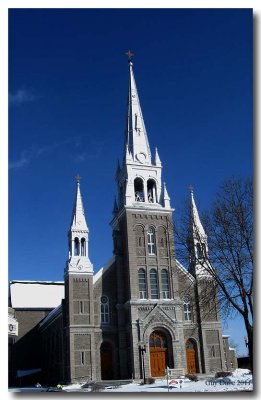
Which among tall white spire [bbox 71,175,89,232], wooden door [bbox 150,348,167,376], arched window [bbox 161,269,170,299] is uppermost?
tall white spire [bbox 71,175,89,232]

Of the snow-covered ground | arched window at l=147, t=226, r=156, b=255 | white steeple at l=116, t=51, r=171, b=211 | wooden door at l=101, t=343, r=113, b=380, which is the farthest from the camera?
white steeple at l=116, t=51, r=171, b=211

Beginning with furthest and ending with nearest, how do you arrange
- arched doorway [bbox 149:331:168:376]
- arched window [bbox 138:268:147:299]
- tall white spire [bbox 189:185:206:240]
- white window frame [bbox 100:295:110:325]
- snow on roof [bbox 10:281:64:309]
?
snow on roof [bbox 10:281:64:309] → white window frame [bbox 100:295:110:325] → arched window [bbox 138:268:147:299] → arched doorway [bbox 149:331:168:376] → tall white spire [bbox 189:185:206:240]

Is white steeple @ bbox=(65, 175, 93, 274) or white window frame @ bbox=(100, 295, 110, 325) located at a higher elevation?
white steeple @ bbox=(65, 175, 93, 274)

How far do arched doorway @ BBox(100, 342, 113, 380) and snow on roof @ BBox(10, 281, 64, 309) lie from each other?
16570 mm

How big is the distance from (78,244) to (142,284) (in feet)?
16.8

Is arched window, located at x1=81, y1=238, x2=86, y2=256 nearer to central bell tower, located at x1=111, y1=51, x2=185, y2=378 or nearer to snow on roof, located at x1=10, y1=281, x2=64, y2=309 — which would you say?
central bell tower, located at x1=111, y1=51, x2=185, y2=378

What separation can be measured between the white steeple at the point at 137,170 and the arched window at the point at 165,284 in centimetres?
442

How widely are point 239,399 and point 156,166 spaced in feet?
76.9

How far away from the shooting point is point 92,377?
29.6 m

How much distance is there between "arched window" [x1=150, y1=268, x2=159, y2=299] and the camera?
3197 cm

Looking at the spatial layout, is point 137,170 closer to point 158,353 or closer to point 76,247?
point 76,247

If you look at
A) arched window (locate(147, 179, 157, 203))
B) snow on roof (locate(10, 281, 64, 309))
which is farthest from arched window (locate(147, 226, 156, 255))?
snow on roof (locate(10, 281, 64, 309))
